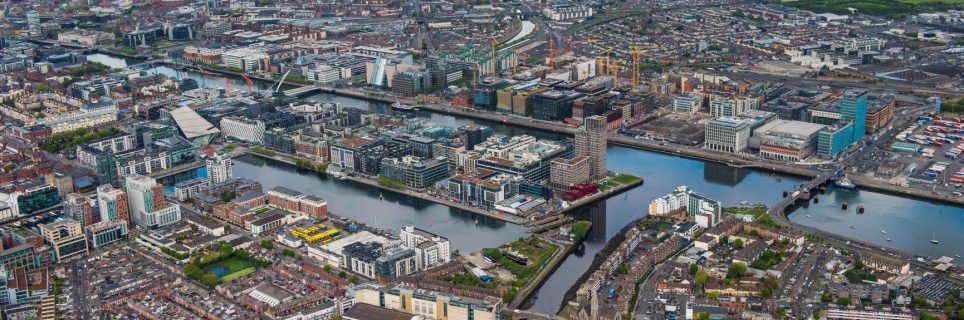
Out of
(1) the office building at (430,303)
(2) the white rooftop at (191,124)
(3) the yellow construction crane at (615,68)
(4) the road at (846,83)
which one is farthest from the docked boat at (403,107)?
(1) the office building at (430,303)

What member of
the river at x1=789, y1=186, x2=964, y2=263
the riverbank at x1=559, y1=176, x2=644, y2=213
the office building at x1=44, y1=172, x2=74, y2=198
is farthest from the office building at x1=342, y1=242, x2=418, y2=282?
the office building at x1=44, y1=172, x2=74, y2=198

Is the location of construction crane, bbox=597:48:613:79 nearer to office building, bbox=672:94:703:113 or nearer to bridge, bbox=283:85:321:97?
office building, bbox=672:94:703:113

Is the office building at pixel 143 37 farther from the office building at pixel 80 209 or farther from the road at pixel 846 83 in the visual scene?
the road at pixel 846 83

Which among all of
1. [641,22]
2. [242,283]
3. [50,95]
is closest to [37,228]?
[242,283]

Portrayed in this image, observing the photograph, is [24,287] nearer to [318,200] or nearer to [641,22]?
[318,200]

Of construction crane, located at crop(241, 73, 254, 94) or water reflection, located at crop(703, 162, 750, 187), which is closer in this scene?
water reflection, located at crop(703, 162, 750, 187)

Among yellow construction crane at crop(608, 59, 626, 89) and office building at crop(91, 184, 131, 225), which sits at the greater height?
yellow construction crane at crop(608, 59, 626, 89)
